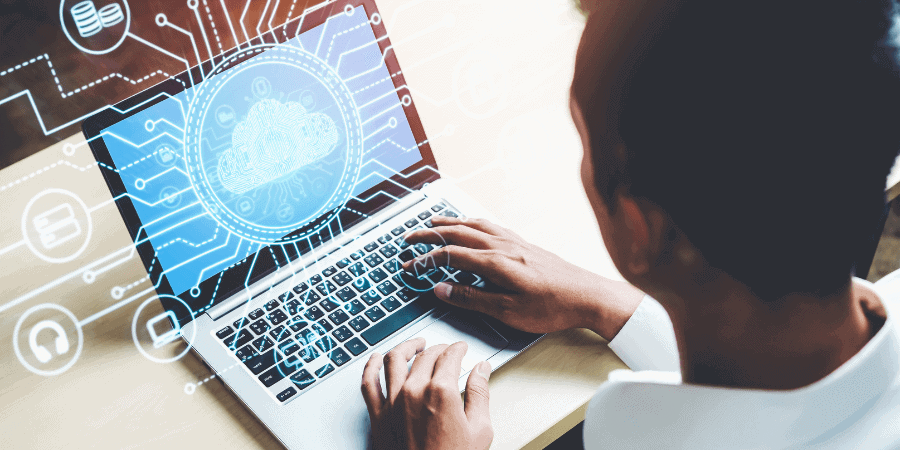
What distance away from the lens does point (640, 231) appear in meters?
0.51

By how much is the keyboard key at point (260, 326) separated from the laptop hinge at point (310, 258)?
1.2 inches

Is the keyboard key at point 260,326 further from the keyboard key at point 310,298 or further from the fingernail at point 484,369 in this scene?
the fingernail at point 484,369

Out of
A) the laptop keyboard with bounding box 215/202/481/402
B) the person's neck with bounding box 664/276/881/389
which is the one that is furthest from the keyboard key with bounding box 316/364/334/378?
the person's neck with bounding box 664/276/881/389

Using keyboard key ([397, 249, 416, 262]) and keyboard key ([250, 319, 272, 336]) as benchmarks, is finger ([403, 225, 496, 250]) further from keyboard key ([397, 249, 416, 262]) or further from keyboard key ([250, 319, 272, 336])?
keyboard key ([250, 319, 272, 336])

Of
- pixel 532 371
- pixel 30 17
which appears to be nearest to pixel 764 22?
pixel 532 371

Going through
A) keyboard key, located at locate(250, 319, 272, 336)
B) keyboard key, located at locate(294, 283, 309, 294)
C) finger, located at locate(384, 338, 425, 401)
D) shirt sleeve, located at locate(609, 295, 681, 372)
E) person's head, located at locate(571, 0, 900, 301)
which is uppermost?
person's head, located at locate(571, 0, 900, 301)

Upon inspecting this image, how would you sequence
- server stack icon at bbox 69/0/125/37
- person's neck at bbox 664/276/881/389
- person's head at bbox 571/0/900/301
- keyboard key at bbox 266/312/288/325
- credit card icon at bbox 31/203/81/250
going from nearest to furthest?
person's head at bbox 571/0/900/301 → person's neck at bbox 664/276/881/389 → server stack icon at bbox 69/0/125/37 → keyboard key at bbox 266/312/288/325 → credit card icon at bbox 31/203/81/250

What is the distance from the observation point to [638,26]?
1.47 feet

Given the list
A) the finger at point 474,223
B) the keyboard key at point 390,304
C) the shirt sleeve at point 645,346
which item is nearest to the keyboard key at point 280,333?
the keyboard key at point 390,304

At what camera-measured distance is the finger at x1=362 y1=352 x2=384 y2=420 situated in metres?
0.65

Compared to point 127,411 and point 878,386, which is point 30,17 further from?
point 878,386

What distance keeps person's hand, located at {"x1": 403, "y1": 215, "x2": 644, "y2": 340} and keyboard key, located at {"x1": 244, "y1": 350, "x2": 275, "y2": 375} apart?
0.17 metres

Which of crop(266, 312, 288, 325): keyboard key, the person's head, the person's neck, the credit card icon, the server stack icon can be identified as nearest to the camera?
the person's head

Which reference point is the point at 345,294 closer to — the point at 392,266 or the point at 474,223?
the point at 392,266
